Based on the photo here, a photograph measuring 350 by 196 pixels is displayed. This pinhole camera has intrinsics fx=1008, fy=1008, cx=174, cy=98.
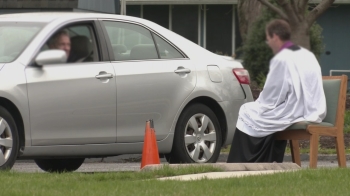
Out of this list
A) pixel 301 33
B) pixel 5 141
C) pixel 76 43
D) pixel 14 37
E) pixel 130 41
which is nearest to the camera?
pixel 5 141

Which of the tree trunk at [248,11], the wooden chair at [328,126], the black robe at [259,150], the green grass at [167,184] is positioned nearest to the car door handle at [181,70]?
the black robe at [259,150]

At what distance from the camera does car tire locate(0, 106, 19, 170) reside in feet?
28.6

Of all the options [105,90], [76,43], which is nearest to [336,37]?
[105,90]

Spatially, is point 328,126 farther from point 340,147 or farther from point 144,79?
point 144,79

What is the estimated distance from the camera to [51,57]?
8250 mm

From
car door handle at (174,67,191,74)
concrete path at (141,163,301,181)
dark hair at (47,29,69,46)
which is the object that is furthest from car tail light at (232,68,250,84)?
dark hair at (47,29,69,46)

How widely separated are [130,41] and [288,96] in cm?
167

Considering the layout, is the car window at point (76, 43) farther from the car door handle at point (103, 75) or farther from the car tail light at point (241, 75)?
the car tail light at point (241, 75)

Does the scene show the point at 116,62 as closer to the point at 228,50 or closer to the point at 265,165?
the point at 265,165

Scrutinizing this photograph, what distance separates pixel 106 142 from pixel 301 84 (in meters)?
1.91

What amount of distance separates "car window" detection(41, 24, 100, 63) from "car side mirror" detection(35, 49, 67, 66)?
13cm

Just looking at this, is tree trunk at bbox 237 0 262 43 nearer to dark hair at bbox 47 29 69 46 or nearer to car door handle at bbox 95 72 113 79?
car door handle at bbox 95 72 113 79

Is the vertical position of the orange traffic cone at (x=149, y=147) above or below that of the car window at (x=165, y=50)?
below

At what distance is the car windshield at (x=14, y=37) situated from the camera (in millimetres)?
9094
